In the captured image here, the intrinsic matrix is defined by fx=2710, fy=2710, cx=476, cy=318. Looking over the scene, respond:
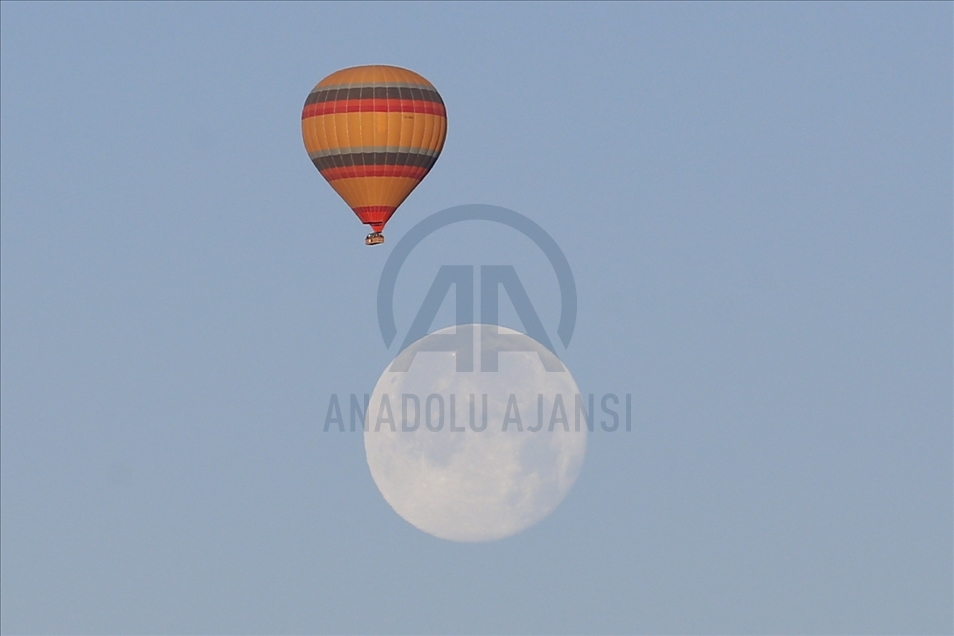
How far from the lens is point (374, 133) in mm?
81875

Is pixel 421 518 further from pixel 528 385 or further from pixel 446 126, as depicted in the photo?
pixel 446 126

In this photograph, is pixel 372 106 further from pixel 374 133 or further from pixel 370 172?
pixel 370 172

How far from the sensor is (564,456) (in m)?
76.8

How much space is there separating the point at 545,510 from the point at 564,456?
1771mm

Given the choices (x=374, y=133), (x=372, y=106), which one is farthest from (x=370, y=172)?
(x=372, y=106)

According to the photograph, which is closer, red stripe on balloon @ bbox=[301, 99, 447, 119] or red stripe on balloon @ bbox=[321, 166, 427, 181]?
red stripe on balloon @ bbox=[301, 99, 447, 119]

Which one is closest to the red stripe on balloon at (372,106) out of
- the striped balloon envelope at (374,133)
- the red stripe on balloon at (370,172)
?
the striped balloon envelope at (374,133)

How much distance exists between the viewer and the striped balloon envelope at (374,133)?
269ft

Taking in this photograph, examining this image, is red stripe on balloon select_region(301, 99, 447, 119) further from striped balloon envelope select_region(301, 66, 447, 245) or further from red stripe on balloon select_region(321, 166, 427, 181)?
red stripe on balloon select_region(321, 166, 427, 181)

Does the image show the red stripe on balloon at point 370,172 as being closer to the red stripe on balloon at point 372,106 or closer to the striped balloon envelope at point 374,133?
the striped balloon envelope at point 374,133

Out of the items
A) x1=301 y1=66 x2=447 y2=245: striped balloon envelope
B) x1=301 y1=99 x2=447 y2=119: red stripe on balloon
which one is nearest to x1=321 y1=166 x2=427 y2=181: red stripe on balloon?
x1=301 y1=66 x2=447 y2=245: striped balloon envelope

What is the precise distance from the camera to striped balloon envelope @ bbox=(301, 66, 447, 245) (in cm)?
8194

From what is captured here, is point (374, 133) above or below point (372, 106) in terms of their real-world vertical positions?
below

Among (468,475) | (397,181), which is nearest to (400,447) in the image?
(468,475)
